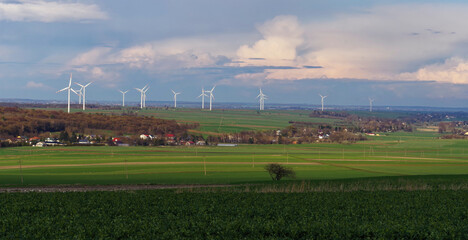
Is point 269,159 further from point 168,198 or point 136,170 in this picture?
point 168,198

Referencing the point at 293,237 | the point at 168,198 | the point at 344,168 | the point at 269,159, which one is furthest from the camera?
the point at 269,159

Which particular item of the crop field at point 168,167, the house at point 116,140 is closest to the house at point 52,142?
the crop field at point 168,167

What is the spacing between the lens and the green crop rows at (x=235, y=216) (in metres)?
18.5

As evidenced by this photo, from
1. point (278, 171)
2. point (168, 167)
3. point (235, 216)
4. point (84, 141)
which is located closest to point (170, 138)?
point (84, 141)

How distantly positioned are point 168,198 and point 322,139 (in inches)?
4086

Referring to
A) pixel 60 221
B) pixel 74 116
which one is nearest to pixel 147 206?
pixel 60 221

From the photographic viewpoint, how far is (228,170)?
59750 mm

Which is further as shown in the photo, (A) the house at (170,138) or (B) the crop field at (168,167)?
(A) the house at (170,138)

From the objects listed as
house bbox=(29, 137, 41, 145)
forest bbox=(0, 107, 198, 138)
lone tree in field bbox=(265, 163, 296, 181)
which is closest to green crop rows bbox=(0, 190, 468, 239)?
lone tree in field bbox=(265, 163, 296, 181)

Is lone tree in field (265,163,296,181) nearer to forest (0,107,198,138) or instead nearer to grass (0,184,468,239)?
grass (0,184,468,239)

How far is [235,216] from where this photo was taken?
22.2 meters

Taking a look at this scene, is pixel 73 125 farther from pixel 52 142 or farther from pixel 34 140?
pixel 34 140

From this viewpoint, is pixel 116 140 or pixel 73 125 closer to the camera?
pixel 116 140

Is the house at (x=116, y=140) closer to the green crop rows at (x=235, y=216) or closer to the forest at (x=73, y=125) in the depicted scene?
the forest at (x=73, y=125)
